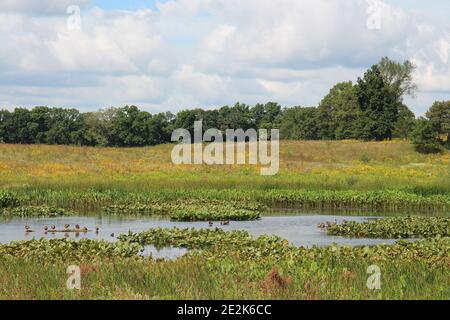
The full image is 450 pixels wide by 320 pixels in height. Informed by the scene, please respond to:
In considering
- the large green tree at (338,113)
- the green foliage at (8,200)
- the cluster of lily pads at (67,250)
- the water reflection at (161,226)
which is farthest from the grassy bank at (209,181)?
the large green tree at (338,113)

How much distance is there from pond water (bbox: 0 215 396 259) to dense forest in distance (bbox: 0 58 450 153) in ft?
216

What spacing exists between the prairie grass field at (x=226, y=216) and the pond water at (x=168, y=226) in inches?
48.9

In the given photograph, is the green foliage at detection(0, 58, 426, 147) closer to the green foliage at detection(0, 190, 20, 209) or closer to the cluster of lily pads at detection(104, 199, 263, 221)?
the cluster of lily pads at detection(104, 199, 263, 221)

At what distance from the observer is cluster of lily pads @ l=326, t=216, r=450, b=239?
30.0 meters

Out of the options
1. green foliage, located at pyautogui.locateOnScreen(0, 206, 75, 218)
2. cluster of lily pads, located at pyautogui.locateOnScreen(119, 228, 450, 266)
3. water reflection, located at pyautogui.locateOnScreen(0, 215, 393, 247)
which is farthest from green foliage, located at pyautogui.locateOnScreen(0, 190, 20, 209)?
cluster of lily pads, located at pyautogui.locateOnScreen(119, 228, 450, 266)

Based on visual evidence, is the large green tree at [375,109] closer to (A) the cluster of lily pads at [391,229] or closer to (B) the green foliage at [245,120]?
(B) the green foliage at [245,120]

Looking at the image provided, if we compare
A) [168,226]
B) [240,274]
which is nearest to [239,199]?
[168,226]

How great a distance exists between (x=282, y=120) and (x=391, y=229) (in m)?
116

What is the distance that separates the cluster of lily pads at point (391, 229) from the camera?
30.0 meters

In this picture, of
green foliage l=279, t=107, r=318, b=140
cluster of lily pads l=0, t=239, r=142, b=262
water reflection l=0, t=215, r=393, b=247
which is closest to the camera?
cluster of lily pads l=0, t=239, r=142, b=262

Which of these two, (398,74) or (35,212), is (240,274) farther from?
(398,74)

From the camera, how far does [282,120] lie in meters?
146

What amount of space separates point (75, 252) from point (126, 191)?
24480 millimetres
